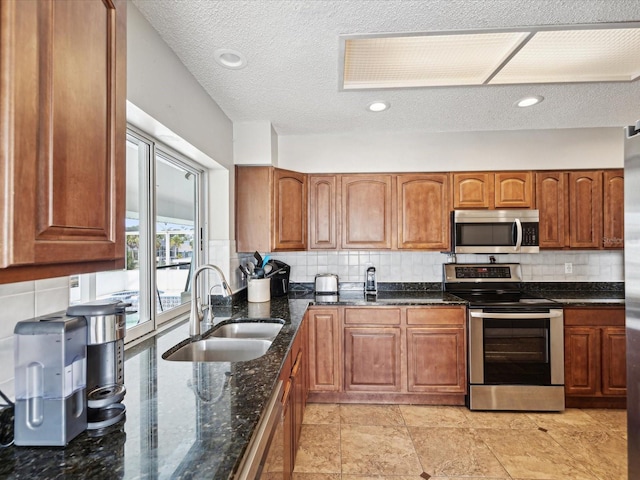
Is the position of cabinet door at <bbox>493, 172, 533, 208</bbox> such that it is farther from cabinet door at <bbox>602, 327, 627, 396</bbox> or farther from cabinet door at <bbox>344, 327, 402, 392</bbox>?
cabinet door at <bbox>344, 327, 402, 392</bbox>

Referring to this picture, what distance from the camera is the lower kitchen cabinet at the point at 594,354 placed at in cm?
272

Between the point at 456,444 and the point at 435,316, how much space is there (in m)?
0.92

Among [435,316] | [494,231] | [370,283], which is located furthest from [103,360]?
[494,231]

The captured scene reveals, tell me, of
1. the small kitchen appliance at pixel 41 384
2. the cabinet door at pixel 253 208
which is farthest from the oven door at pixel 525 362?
the small kitchen appliance at pixel 41 384

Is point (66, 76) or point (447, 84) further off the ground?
point (447, 84)

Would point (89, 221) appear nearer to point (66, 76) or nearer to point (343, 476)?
point (66, 76)

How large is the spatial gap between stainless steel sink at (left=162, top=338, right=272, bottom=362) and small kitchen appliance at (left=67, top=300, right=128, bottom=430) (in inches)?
32.5

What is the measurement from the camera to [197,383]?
1.24m

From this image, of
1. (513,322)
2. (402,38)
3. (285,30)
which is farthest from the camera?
(513,322)

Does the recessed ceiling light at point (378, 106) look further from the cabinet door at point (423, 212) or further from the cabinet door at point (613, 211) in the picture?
the cabinet door at point (613, 211)

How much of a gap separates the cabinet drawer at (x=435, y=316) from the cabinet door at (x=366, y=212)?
664 millimetres

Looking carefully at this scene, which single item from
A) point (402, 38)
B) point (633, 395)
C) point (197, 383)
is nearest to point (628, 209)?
point (633, 395)

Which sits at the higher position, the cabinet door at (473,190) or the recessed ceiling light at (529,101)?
the recessed ceiling light at (529,101)

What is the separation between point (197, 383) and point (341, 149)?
2553 mm
